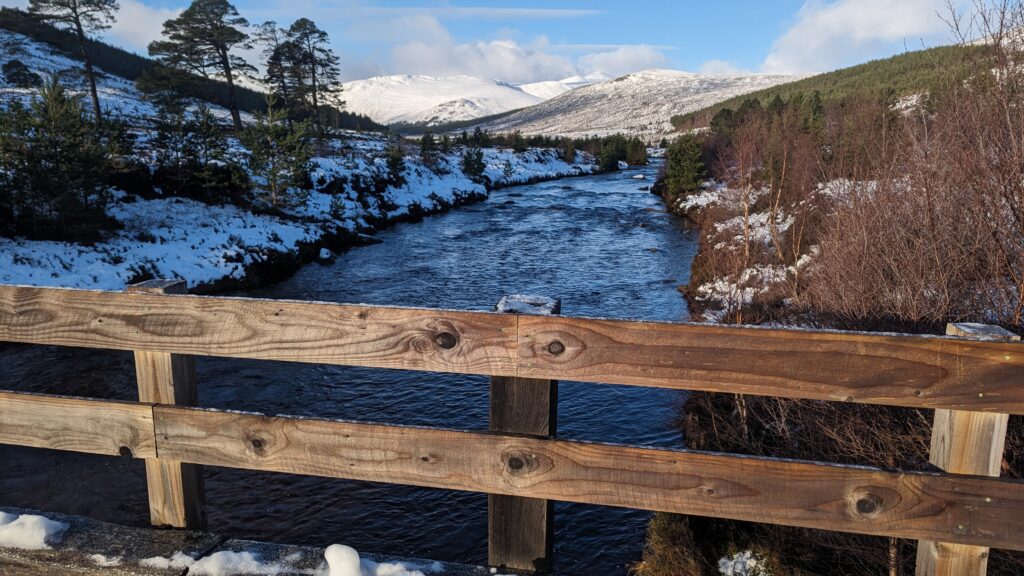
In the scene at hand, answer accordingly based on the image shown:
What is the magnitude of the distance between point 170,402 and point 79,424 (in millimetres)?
468

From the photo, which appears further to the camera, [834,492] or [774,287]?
[774,287]

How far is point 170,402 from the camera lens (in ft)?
9.80

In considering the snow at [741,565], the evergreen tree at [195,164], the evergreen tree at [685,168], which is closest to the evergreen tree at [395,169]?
the evergreen tree at [195,164]

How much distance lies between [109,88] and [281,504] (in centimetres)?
5700

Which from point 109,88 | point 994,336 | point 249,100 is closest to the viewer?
point 994,336

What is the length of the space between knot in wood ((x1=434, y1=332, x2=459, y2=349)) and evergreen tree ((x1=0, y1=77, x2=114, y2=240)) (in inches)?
680

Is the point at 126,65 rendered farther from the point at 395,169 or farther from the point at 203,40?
the point at 395,169

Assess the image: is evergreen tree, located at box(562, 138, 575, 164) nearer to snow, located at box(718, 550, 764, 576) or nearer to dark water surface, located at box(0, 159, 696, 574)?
dark water surface, located at box(0, 159, 696, 574)

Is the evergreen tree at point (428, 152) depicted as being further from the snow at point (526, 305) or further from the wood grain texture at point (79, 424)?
the snow at point (526, 305)

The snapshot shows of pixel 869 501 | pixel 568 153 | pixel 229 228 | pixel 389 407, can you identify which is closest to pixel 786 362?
pixel 869 501

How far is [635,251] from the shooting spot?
24.0 m

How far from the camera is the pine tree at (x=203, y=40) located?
42.0m

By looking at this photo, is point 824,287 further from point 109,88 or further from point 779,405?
point 109,88

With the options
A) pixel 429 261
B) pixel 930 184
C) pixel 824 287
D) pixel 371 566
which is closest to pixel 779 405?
pixel 824 287
